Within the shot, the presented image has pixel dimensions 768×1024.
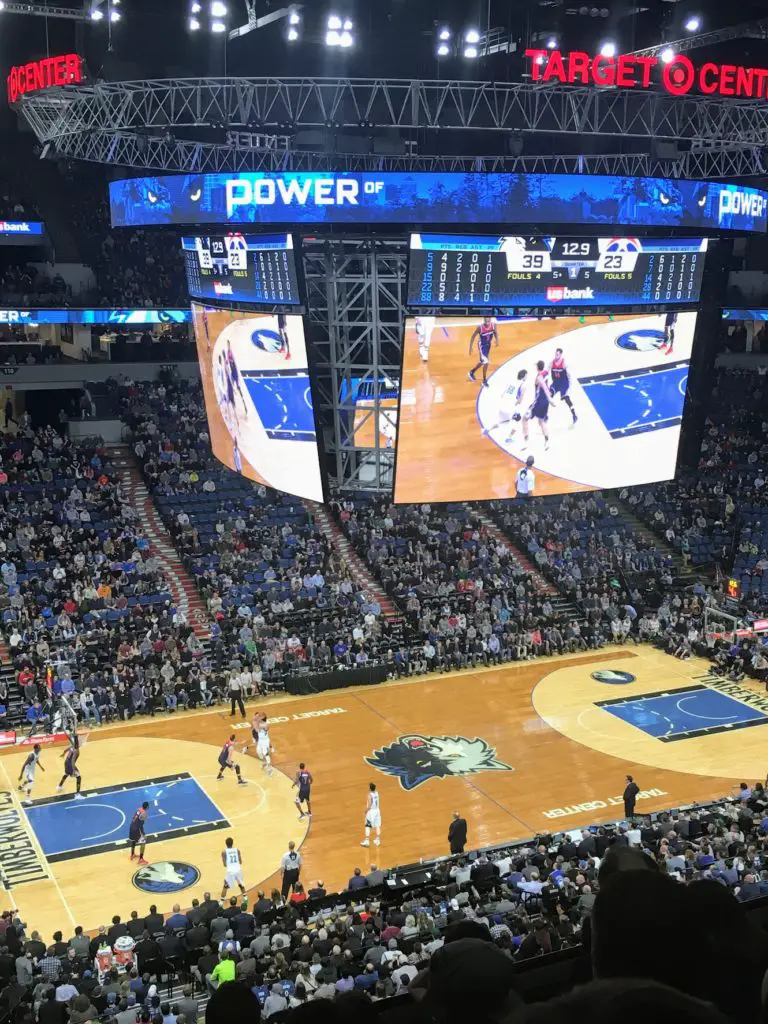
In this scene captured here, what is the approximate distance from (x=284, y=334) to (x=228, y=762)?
8.60 m

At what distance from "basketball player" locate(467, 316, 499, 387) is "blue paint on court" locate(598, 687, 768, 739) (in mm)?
8809

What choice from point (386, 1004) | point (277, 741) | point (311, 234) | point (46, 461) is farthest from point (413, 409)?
point (386, 1004)

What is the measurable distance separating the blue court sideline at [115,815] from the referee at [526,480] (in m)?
9.06

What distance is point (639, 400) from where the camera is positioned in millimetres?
26047

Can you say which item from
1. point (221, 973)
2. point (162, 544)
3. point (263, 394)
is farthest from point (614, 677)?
point (221, 973)

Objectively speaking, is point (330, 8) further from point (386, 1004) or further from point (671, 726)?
point (386, 1004)

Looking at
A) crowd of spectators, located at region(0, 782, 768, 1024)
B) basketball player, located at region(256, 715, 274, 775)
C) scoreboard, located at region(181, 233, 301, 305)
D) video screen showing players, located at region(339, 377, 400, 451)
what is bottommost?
basketball player, located at region(256, 715, 274, 775)

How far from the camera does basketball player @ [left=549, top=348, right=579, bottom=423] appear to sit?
81.0 ft

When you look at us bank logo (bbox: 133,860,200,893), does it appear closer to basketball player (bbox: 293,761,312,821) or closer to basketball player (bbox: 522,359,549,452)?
basketball player (bbox: 293,761,312,821)

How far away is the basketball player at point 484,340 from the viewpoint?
23969 mm

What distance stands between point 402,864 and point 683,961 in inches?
697

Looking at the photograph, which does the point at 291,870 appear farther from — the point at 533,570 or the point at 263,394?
the point at 533,570

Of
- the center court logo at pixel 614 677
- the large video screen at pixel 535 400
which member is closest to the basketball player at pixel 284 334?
the large video screen at pixel 535 400

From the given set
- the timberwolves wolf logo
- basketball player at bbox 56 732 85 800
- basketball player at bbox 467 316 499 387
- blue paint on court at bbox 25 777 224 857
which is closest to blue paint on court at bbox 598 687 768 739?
the timberwolves wolf logo
